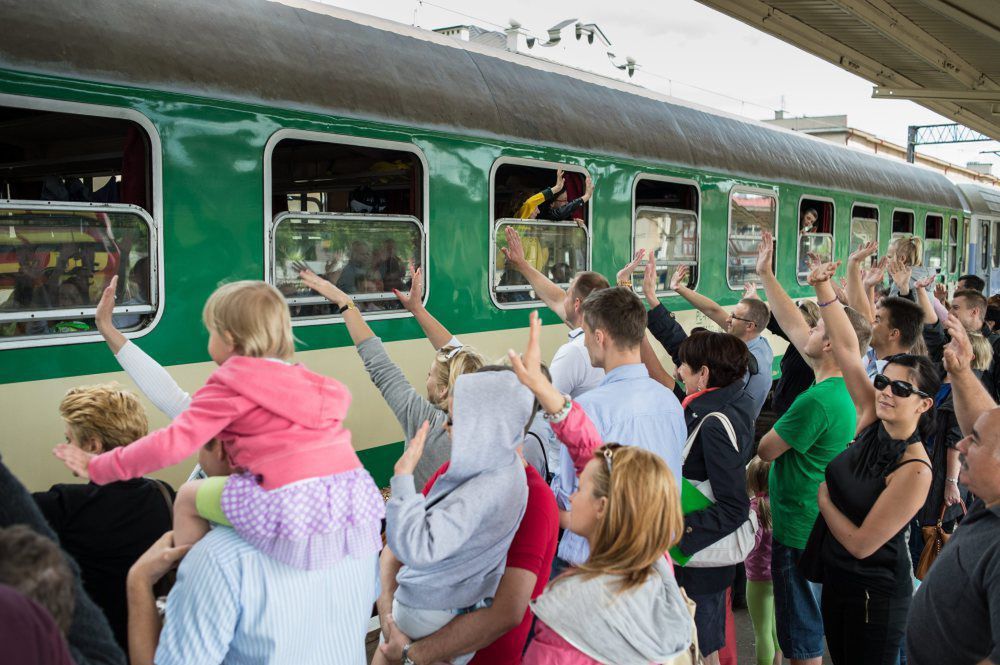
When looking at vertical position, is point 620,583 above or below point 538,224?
below

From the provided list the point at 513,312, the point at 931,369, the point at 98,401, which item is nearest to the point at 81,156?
the point at 513,312

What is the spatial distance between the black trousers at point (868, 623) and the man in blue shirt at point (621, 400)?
2.66 feet

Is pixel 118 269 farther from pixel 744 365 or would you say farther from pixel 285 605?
pixel 744 365

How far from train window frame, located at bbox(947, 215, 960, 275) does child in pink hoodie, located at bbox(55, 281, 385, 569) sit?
12.4m

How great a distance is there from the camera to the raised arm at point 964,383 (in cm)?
324

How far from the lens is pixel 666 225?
659cm

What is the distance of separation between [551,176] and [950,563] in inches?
149

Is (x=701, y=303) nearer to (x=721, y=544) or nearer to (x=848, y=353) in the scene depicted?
(x=848, y=353)

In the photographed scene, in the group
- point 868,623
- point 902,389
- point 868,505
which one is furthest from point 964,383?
point 868,623

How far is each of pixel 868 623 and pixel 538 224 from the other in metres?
2.85

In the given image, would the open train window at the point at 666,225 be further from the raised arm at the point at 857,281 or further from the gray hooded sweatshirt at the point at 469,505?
the gray hooded sweatshirt at the point at 469,505

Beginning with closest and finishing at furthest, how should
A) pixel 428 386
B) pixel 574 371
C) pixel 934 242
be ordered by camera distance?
pixel 428 386 → pixel 574 371 → pixel 934 242

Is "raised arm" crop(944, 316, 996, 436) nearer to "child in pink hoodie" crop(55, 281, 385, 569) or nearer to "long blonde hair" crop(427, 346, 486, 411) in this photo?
"long blonde hair" crop(427, 346, 486, 411)

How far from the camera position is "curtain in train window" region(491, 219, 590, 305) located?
5.05m
